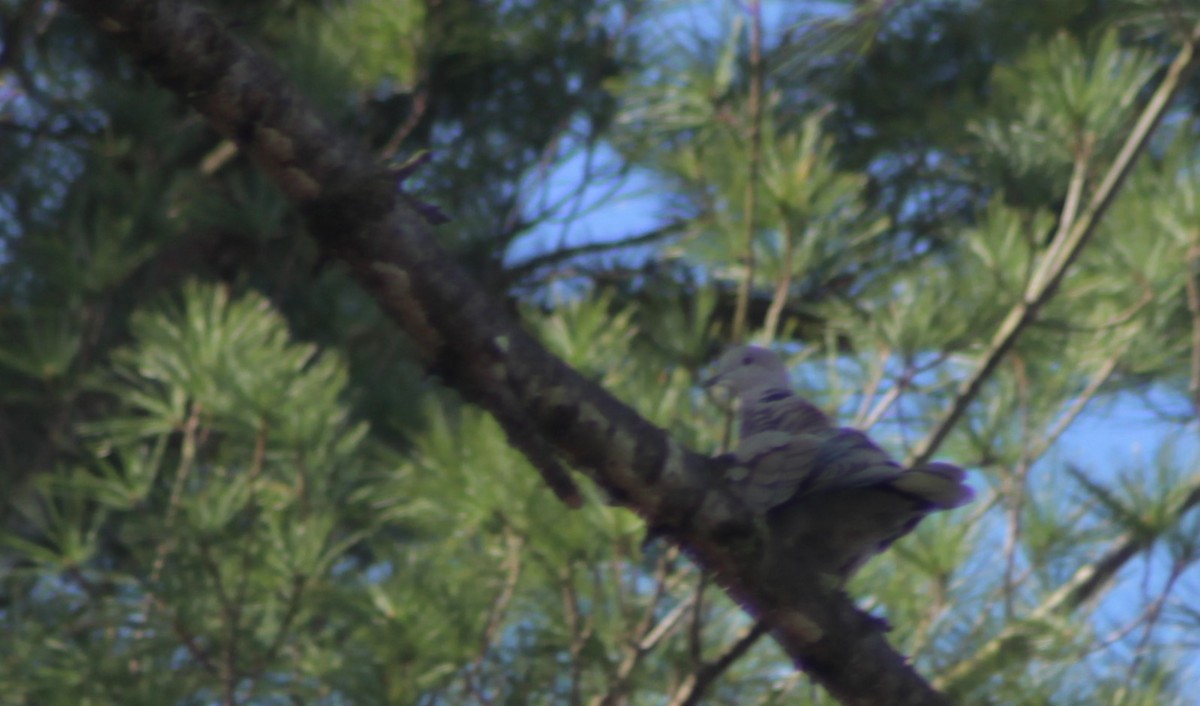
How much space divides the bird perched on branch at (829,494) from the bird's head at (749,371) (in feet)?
0.52

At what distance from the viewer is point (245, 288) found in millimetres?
2365

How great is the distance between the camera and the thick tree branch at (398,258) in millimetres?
838

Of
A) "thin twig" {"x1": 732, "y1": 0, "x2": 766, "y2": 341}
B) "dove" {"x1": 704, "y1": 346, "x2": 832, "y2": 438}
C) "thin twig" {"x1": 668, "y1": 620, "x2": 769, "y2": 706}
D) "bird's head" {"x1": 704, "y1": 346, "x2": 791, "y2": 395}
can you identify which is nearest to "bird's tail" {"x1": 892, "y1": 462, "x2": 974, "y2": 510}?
"dove" {"x1": 704, "y1": 346, "x2": 832, "y2": 438}

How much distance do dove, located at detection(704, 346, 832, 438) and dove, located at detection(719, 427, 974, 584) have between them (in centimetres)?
5

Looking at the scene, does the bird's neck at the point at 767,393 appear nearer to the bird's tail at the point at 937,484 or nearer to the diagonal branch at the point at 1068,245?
the bird's tail at the point at 937,484

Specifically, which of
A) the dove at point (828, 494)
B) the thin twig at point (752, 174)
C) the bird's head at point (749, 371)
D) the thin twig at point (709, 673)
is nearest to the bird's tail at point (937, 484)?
the dove at point (828, 494)

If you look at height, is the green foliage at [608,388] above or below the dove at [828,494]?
above

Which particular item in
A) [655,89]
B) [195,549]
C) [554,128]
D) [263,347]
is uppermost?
[554,128]

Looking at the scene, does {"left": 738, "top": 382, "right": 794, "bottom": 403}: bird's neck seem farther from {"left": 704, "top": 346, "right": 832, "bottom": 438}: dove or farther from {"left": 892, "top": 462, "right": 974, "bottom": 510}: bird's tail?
{"left": 892, "top": 462, "right": 974, "bottom": 510}: bird's tail

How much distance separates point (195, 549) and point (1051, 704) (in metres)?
0.97

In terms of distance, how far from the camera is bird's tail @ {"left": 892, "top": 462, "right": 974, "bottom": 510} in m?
0.88

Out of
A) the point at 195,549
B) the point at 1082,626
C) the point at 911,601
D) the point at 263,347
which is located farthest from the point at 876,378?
the point at 195,549

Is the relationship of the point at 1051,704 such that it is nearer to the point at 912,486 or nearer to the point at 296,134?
the point at 912,486

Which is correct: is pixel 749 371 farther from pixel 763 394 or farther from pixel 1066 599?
pixel 1066 599
